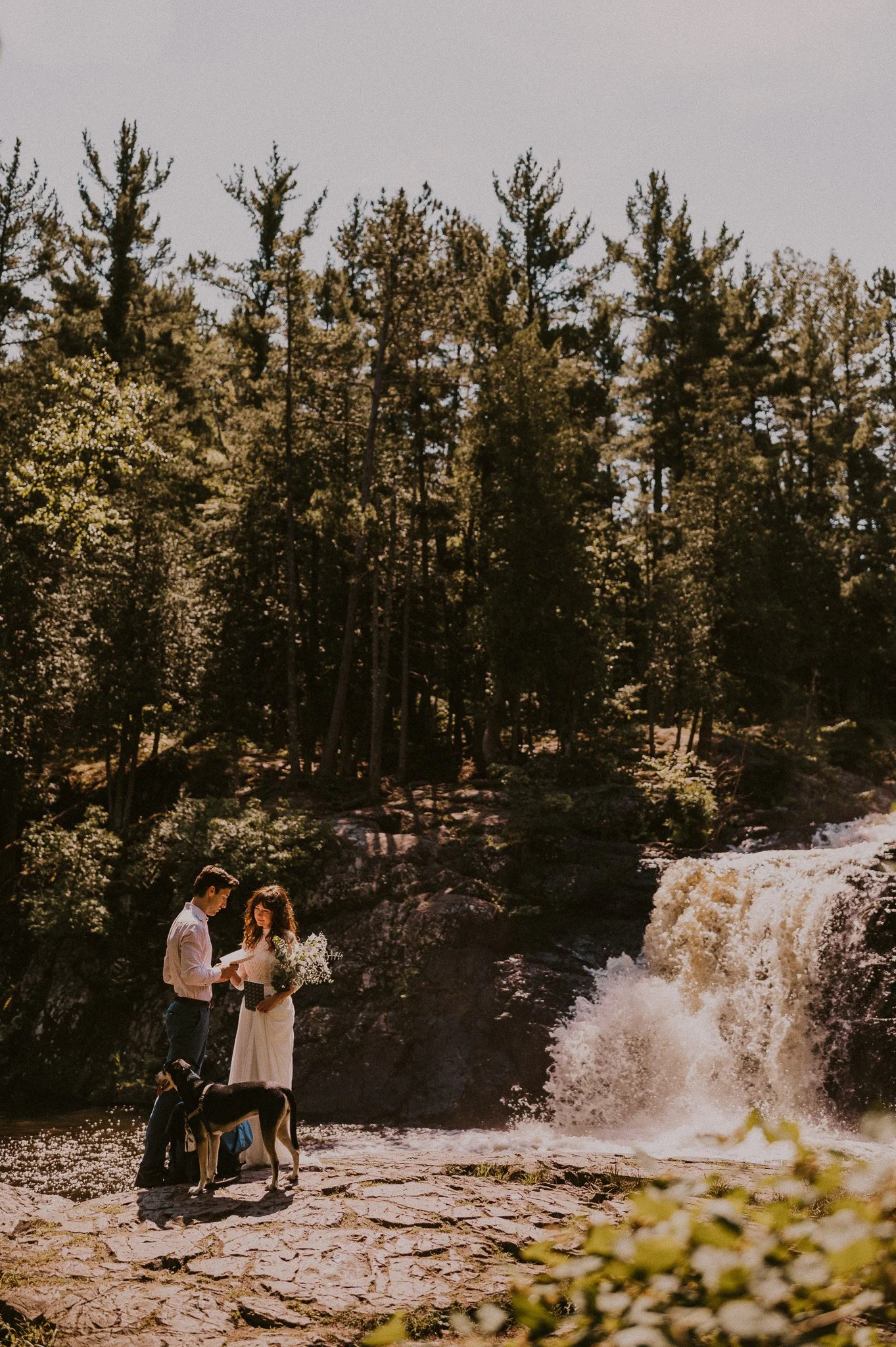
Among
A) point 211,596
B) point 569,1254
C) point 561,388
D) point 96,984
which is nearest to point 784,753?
point 561,388

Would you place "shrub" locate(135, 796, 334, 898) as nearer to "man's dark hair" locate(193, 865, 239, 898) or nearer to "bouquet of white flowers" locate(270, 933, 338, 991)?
"bouquet of white flowers" locate(270, 933, 338, 991)

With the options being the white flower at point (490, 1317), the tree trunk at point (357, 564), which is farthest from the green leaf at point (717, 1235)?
the tree trunk at point (357, 564)

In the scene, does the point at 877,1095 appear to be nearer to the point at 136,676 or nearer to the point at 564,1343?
the point at 564,1343

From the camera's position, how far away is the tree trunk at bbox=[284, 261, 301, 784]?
805 inches

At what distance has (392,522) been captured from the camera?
839 inches

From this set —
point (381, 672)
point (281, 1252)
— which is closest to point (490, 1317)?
point (281, 1252)

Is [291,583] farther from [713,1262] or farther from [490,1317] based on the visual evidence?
[713,1262]

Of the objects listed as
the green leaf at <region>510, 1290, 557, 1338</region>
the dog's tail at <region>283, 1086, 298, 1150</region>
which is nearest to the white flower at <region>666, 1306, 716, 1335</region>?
the green leaf at <region>510, 1290, 557, 1338</region>

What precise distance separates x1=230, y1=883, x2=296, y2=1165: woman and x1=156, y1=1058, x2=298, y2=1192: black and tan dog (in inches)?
37.1

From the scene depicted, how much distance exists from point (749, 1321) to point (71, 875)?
50.6 ft

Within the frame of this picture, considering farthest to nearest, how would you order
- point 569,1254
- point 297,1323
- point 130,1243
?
1. point 130,1243
2. point 569,1254
3. point 297,1323

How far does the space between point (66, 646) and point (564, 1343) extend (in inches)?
696

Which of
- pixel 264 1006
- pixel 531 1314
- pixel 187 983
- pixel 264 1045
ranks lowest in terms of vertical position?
pixel 264 1045

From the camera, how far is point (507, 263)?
26.0m
